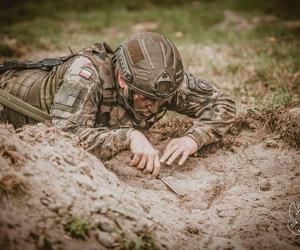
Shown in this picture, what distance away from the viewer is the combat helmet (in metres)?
3.30

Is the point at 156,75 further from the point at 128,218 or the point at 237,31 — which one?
the point at 237,31

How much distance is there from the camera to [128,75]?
11.0 feet

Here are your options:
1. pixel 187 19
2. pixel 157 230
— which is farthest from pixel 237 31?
pixel 157 230

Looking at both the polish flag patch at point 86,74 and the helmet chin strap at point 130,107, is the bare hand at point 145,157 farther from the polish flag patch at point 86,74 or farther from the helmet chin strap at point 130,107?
the polish flag patch at point 86,74

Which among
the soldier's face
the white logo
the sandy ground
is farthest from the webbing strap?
the white logo

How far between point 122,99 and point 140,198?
94cm

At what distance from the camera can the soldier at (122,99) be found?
3277mm

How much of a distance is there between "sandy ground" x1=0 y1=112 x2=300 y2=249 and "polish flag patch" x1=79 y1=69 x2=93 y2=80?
51 centimetres

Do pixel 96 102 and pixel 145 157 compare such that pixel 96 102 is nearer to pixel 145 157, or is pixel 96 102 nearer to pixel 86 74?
pixel 86 74

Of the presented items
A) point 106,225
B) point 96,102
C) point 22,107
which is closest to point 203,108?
point 96,102

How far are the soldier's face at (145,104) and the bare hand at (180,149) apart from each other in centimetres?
30

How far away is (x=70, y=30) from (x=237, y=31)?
389 cm

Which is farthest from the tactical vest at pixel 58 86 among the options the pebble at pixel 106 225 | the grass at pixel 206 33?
the grass at pixel 206 33

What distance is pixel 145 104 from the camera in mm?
3520
